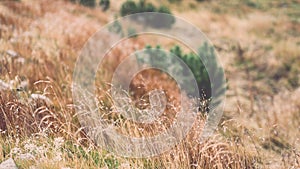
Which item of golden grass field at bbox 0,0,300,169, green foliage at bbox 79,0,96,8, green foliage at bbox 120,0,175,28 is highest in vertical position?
green foliage at bbox 79,0,96,8

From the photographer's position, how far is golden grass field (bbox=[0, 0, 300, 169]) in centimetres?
396

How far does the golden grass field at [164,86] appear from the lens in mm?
3959

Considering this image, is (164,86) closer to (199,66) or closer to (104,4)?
(199,66)

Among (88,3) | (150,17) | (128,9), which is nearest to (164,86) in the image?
(128,9)

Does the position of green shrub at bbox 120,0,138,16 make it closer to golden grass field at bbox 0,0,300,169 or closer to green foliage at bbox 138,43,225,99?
golden grass field at bbox 0,0,300,169

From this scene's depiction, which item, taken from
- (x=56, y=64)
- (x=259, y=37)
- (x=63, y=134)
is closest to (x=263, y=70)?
(x=259, y=37)

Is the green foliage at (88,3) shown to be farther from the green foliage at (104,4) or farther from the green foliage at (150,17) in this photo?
the green foliage at (150,17)

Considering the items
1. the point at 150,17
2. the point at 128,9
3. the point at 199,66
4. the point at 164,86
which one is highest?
the point at 128,9

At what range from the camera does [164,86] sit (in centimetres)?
679

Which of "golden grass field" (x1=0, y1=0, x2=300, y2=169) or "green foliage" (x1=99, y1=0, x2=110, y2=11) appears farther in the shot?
"green foliage" (x1=99, y1=0, x2=110, y2=11)

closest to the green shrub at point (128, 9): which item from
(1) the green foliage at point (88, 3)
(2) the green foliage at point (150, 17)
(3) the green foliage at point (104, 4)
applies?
(2) the green foliage at point (150, 17)

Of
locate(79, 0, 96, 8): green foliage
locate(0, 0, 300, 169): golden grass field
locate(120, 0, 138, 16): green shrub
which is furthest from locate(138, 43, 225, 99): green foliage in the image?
locate(79, 0, 96, 8): green foliage

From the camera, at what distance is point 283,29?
46.2 ft

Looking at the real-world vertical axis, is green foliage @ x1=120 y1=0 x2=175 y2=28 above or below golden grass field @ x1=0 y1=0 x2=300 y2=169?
above
